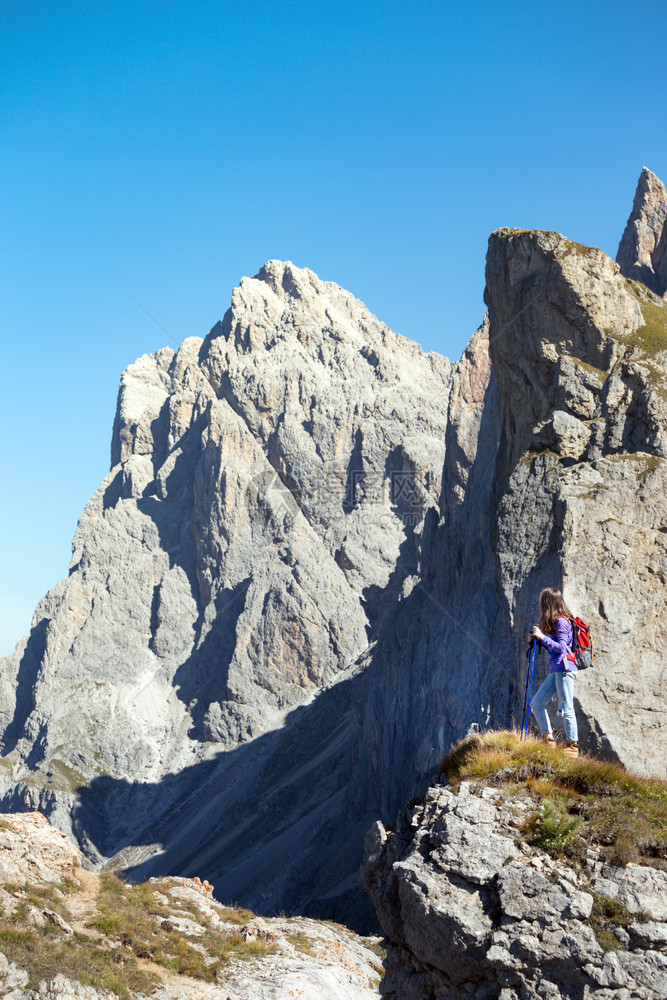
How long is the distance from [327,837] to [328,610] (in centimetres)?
5717

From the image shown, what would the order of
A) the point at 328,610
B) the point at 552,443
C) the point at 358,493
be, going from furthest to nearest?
the point at 358,493 → the point at 328,610 → the point at 552,443

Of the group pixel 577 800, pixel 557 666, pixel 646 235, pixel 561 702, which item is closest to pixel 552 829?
pixel 577 800

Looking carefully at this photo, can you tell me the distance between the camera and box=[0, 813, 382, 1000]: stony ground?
17.0m

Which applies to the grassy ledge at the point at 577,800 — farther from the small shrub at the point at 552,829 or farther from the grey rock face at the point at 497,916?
the grey rock face at the point at 497,916

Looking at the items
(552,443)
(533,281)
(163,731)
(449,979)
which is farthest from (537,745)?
(163,731)

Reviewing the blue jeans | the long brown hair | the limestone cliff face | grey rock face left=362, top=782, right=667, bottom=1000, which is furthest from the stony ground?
the long brown hair

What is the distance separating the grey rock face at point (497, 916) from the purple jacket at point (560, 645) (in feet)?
8.29

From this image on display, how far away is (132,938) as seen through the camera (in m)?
20.7

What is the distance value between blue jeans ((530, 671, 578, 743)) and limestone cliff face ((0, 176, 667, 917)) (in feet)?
31.7

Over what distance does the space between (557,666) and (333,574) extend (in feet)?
452

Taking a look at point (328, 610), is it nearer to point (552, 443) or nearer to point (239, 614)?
point (239, 614)

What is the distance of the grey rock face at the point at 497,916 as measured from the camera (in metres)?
9.68

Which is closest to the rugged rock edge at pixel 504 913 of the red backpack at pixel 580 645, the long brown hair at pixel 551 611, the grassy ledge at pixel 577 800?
the grassy ledge at pixel 577 800

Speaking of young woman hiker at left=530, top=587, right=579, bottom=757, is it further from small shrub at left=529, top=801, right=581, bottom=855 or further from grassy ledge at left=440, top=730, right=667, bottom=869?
small shrub at left=529, top=801, right=581, bottom=855
